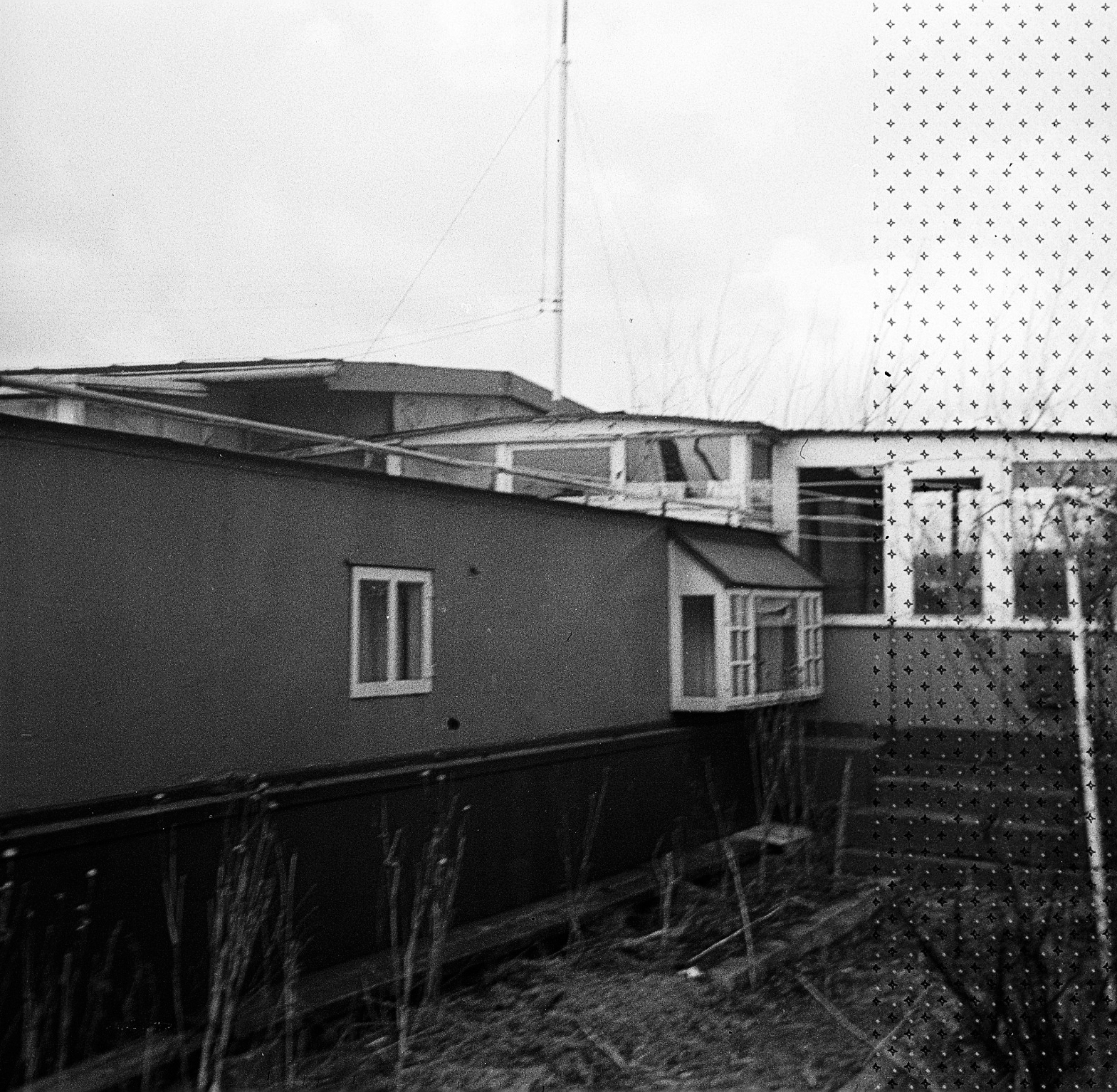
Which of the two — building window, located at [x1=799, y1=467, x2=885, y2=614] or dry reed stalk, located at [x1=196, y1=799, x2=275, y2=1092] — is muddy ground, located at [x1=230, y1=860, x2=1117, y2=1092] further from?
building window, located at [x1=799, y1=467, x2=885, y2=614]

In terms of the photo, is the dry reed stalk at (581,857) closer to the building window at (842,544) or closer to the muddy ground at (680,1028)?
the muddy ground at (680,1028)

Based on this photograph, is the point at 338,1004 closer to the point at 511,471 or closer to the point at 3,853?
the point at 3,853

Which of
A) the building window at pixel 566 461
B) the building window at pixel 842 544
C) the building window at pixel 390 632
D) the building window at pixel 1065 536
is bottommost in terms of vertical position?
the building window at pixel 390 632

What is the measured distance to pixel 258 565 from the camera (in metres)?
6.52

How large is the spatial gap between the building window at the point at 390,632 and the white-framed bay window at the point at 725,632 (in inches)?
123

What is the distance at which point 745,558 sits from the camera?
11.2 meters

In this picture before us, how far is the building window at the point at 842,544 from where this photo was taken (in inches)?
496

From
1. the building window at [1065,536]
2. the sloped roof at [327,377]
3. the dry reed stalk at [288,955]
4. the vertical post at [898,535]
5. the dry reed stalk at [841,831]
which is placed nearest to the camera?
the building window at [1065,536]

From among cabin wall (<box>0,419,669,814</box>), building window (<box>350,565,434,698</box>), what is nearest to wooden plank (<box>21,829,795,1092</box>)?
cabin wall (<box>0,419,669,814</box>)

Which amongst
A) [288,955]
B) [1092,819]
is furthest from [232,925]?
[1092,819]

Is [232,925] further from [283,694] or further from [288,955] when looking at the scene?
[283,694]

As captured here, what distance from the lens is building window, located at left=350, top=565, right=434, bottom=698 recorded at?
7.17 m

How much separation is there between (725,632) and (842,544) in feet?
9.63

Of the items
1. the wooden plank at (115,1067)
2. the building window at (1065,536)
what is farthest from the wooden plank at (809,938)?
the wooden plank at (115,1067)
